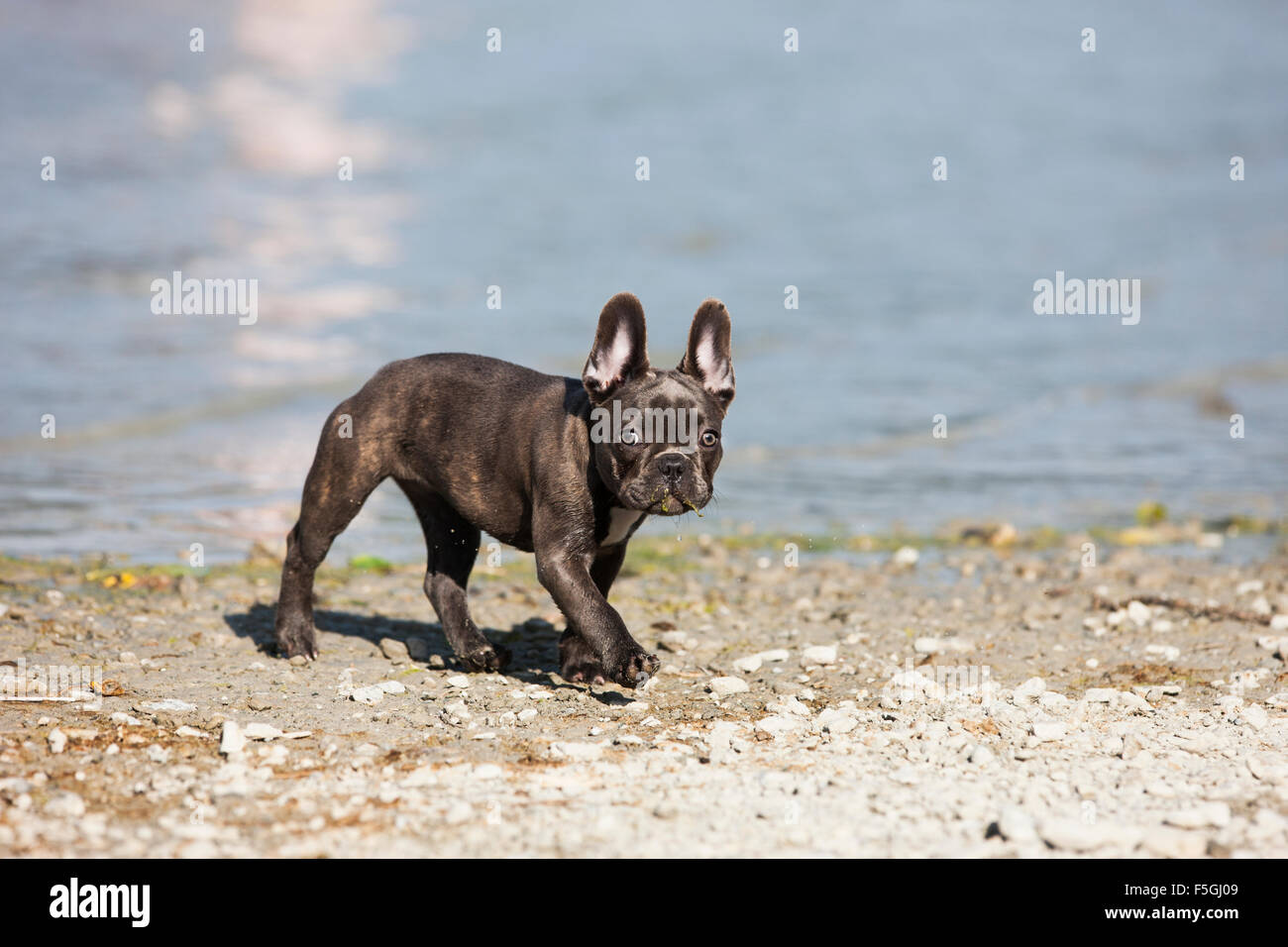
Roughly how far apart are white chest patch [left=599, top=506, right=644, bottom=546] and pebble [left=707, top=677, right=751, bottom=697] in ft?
2.99

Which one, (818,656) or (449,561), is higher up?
(449,561)

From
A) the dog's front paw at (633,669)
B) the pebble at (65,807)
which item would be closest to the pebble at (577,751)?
the dog's front paw at (633,669)

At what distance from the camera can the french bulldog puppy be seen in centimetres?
654

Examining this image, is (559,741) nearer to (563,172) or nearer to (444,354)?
(444,354)

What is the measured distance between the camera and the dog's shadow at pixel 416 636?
7.66m

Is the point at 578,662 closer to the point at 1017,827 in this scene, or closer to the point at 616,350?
the point at 616,350

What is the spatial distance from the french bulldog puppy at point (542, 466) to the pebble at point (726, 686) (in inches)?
22.9

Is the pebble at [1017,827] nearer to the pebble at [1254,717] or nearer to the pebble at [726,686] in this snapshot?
the pebble at [1254,717]

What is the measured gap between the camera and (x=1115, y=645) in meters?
8.12

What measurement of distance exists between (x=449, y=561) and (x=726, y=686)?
2066mm

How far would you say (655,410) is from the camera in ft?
21.7

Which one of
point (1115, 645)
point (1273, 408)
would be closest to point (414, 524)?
point (1115, 645)

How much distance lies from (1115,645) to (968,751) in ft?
10.3

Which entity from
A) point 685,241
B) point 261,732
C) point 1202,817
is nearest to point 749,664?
point 261,732
